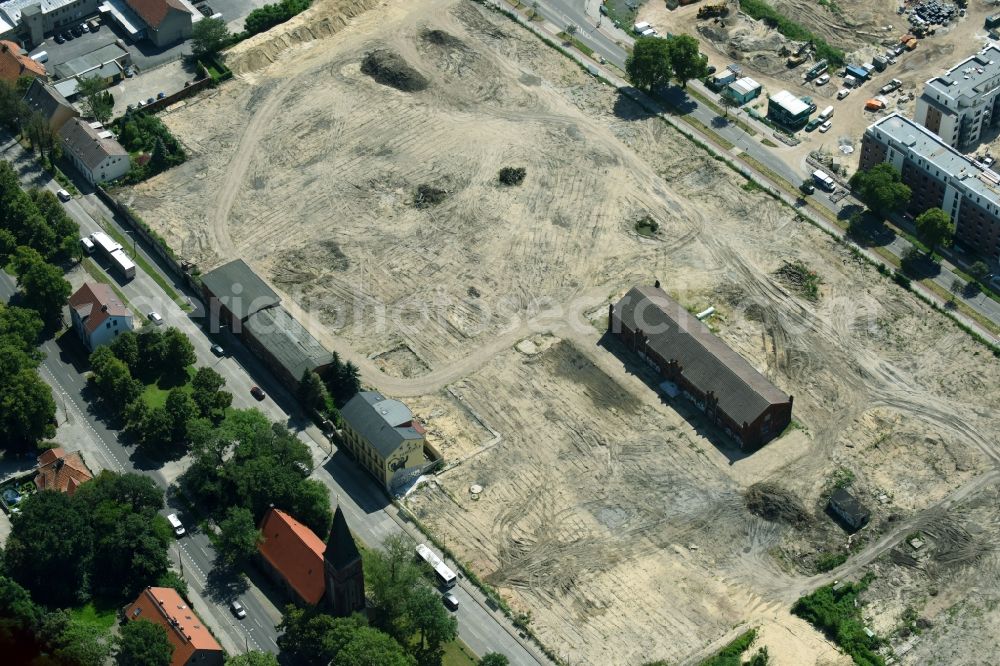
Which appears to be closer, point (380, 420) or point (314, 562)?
point (314, 562)

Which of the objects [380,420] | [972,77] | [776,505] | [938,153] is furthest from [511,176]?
[972,77]

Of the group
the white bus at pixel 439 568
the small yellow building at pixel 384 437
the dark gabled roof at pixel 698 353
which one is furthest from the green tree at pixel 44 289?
the dark gabled roof at pixel 698 353

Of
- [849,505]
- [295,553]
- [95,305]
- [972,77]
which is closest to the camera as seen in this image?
[295,553]

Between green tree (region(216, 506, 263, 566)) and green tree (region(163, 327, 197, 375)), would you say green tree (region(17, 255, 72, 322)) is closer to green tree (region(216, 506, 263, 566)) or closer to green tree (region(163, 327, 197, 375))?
green tree (region(163, 327, 197, 375))

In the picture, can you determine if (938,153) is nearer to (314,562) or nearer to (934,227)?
(934,227)

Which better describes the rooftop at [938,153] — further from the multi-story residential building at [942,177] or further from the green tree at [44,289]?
the green tree at [44,289]

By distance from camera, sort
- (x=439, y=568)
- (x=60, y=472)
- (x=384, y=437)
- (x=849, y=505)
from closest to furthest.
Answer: (x=439, y=568) → (x=849, y=505) → (x=60, y=472) → (x=384, y=437)

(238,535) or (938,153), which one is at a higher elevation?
(938,153)

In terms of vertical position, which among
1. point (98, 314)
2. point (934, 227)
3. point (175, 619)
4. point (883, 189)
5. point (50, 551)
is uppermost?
point (883, 189)
